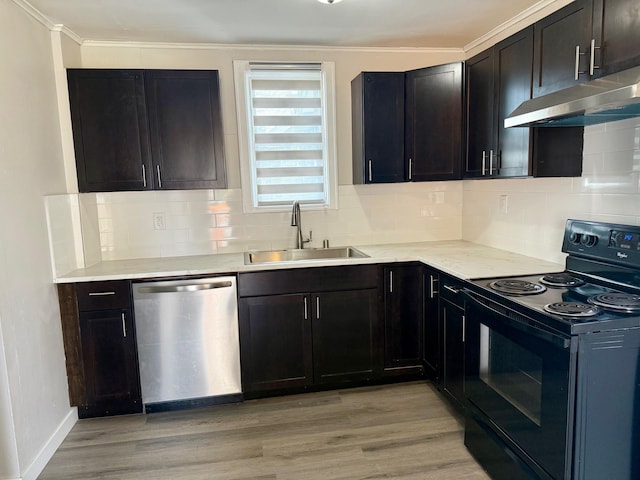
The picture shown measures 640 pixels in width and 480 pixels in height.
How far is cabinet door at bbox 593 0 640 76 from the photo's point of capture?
168 cm

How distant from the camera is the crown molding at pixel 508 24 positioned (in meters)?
2.46

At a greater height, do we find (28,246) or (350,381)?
(28,246)

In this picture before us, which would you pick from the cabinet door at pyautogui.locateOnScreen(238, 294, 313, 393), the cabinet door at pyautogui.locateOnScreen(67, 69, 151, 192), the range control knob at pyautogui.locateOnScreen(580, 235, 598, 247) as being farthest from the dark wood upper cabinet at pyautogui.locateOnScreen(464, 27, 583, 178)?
the cabinet door at pyautogui.locateOnScreen(67, 69, 151, 192)

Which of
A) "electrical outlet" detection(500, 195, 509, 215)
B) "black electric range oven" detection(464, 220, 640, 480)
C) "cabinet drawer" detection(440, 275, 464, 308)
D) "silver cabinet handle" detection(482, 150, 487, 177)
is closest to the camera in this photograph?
"black electric range oven" detection(464, 220, 640, 480)

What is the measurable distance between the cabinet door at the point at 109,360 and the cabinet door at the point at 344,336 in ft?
3.84

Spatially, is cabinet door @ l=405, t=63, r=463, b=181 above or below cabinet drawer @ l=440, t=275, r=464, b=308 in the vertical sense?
above

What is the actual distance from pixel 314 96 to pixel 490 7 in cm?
131

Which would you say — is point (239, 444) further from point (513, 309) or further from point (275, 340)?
point (513, 309)

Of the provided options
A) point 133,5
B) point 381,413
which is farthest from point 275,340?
point 133,5

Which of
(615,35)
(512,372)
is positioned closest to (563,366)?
(512,372)

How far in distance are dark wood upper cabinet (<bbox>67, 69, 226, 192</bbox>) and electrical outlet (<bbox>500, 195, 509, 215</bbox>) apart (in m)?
1.99

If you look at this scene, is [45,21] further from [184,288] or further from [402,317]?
[402,317]

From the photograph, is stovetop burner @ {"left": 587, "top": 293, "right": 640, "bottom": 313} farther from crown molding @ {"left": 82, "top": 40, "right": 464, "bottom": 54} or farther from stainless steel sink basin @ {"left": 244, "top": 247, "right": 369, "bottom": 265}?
crown molding @ {"left": 82, "top": 40, "right": 464, "bottom": 54}

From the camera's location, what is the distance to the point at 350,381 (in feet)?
9.62
